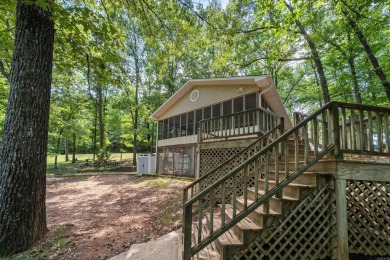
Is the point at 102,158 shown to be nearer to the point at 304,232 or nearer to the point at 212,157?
the point at 212,157

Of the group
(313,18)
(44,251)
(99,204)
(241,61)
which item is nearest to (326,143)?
(44,251)

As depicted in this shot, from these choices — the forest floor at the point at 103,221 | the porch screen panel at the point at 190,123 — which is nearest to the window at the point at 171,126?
the porch screen panel at the point at 190,123

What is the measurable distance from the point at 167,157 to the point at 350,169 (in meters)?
13.3

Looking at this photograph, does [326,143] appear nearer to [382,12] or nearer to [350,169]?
[350,169]

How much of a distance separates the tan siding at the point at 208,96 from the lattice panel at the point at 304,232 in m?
7.15

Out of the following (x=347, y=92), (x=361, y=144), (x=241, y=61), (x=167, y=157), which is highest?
(x=241, y=61)

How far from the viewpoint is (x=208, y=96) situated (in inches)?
500

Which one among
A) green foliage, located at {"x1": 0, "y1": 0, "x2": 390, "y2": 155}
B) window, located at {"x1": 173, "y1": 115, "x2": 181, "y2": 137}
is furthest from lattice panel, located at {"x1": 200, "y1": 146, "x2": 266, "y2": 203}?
window, located at {"x1": 173, "y1": 115, "x2": 181, "y2": 137}

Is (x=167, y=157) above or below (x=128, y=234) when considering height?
above

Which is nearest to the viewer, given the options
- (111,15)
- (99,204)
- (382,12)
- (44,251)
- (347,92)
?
(44,251)

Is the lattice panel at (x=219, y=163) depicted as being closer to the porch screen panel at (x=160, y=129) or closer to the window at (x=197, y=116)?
the window at (x=197, y=116)

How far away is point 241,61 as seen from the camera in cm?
1362

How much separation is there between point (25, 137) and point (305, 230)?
507cm

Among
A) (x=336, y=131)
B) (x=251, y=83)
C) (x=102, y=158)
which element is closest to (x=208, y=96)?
(x=251, y=83)
